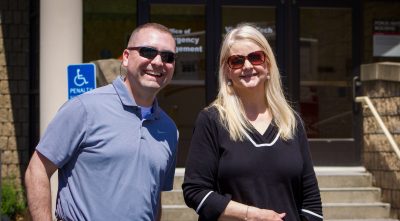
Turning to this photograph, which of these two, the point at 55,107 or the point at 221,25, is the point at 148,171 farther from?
the point at 221,25

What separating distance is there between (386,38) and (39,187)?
26.2 ft

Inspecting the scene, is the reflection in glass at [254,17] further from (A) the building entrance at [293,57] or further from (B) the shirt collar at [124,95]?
(B) the shirt collar at [124,95]

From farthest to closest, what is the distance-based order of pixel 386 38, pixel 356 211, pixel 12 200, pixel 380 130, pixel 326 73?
1. pixel 386 38
2. pixel 326 73
3. pixel 12 200
4. pixel 380 130
5. pixel 356 211

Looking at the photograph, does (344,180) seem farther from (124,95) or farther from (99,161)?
(99,161)

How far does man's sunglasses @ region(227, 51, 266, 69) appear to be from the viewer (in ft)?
10.4

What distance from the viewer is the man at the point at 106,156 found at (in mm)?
2836

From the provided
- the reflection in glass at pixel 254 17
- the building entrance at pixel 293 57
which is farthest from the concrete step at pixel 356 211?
the reflection in glass at pixel 254 17

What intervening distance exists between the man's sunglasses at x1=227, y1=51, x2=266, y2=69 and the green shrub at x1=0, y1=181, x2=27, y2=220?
6262 millimetres

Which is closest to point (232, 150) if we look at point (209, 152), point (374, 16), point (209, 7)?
point (209, 152)

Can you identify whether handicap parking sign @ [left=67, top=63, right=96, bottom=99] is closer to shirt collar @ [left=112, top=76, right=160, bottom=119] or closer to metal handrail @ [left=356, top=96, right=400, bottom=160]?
metal handrail @ [left=356, top=96, right=400, bottom=160]

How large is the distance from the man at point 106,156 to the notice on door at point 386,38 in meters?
7.46

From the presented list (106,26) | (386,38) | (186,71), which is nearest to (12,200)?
(106,26)

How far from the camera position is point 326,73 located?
9805mm

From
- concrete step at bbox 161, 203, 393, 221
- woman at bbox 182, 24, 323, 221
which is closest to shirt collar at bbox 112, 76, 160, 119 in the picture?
woman at bbox 182, 24, 323, 221
